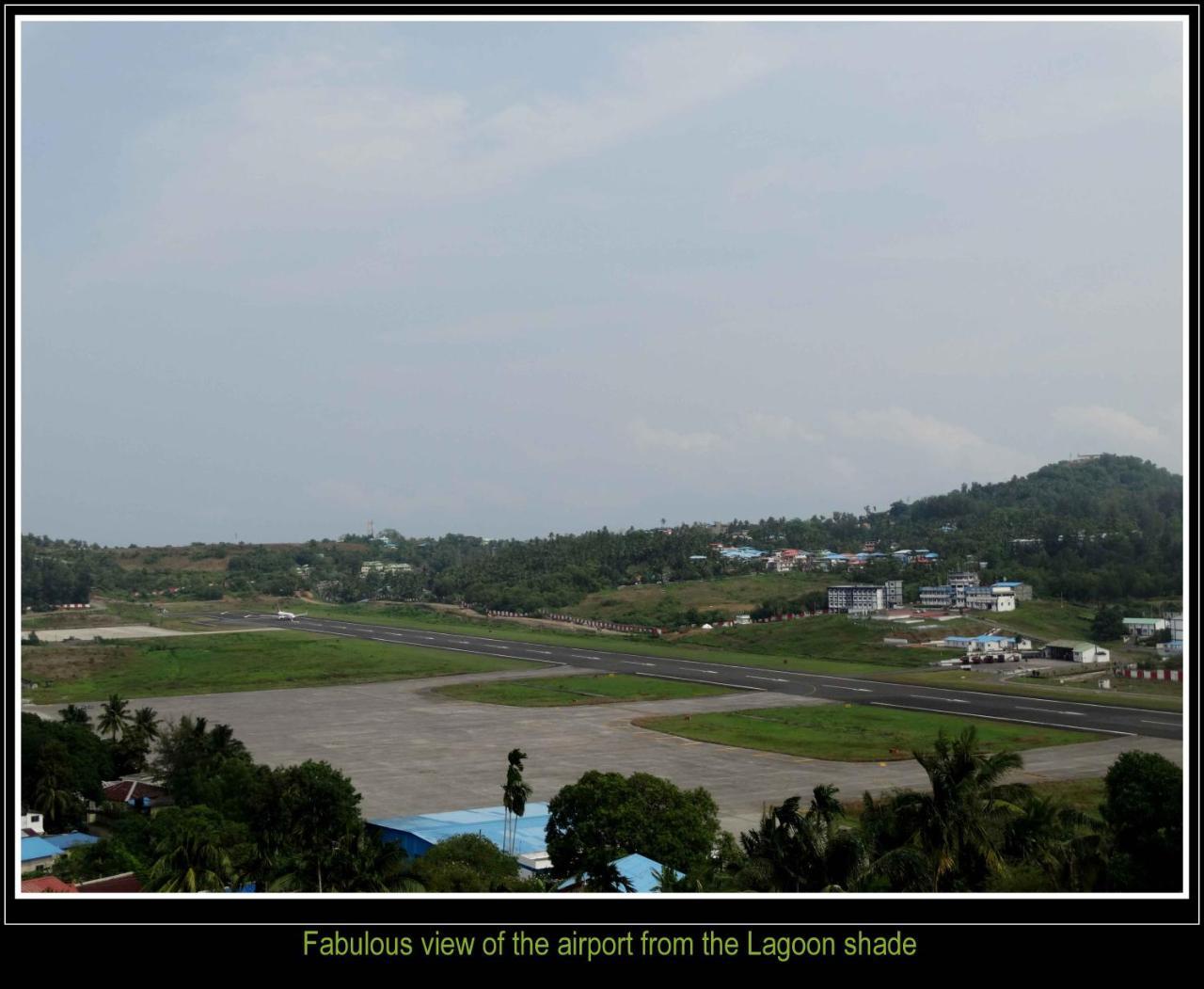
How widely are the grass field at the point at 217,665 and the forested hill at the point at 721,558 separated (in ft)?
56.5

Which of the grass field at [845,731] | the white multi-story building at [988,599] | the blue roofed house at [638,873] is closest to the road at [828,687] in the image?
the grass field at [845,731]

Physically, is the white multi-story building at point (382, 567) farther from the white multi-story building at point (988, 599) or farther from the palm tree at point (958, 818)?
the palm tree at point (958, 818)

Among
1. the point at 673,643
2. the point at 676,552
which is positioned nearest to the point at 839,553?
the point at 676,552

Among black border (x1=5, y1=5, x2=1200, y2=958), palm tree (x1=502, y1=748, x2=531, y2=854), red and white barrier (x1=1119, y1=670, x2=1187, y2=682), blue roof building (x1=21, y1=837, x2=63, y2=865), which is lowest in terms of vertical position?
red and white barrier (x1=1119, y1=670, x2=1187, y2=682)

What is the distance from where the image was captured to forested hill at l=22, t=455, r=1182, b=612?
84.7 metres

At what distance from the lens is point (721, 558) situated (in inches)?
4911

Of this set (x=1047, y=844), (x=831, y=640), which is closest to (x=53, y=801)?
(x=1047, y=844)

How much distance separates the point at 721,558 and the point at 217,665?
67.4 meters

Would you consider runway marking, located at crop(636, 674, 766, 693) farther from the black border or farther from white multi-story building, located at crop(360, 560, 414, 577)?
white multi-story building, located at crop(360, 560, 414, 577)

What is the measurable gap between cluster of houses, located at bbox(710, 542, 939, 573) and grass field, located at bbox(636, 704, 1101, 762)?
5566cm

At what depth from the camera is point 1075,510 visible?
110m

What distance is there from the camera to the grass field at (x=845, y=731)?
39344 millimetres

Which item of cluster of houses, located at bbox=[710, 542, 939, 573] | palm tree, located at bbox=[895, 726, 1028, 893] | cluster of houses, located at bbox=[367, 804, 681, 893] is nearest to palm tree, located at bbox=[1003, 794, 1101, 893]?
palm tree, located at bbox=[895, 726, 1028, 893]
